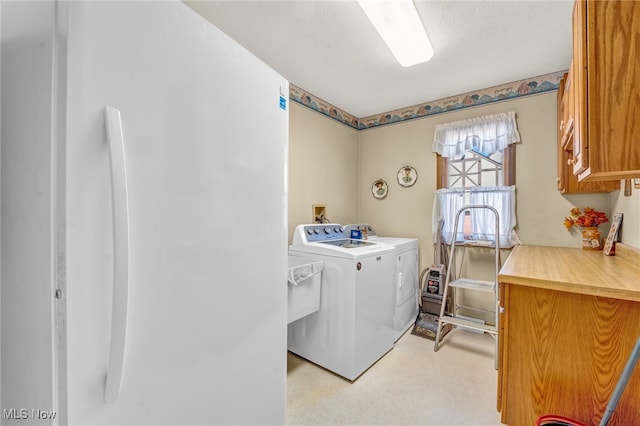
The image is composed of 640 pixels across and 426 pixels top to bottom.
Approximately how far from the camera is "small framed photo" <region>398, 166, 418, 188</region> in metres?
3.20

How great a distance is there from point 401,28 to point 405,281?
6.73 feet

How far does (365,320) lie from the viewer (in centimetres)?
206

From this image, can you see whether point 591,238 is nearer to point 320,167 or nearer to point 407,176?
point 407,176

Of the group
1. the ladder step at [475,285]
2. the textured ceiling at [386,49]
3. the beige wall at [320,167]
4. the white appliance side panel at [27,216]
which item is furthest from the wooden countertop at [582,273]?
the beige wall at [320,167]

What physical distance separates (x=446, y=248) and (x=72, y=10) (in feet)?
10.3

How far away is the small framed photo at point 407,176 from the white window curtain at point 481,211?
Result: 32 cm

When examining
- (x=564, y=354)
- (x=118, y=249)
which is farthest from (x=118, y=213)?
(x=564, y=354)

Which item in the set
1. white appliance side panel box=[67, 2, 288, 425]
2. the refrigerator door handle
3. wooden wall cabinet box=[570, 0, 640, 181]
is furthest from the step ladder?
the refrigerator door handle

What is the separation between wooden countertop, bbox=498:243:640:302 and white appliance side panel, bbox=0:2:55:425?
5.49 feet

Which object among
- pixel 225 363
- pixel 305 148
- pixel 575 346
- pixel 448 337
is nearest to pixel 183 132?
pixel 225 363

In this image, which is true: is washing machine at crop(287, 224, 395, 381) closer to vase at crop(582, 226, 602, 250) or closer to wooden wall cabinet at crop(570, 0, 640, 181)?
wooden wall cabinet at crop(570, 0, 640, 181)

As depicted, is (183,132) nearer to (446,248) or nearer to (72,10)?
(72,10)

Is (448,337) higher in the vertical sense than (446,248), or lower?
lower

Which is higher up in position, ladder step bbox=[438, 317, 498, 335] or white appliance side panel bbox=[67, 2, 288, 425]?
white appliance side panel bbox=[67, 2, 288, 425]
